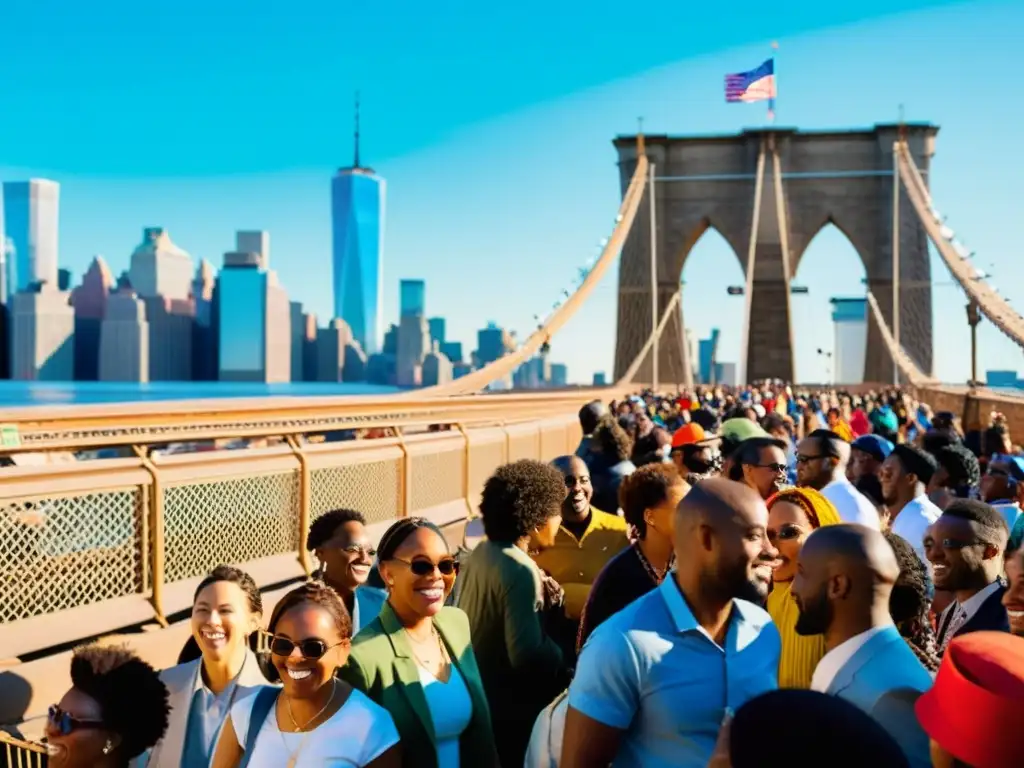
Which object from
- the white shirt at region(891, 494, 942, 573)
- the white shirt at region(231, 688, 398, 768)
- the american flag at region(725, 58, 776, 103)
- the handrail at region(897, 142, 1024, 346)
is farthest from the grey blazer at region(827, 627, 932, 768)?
the american flag at region(725, 58, 776, 103)

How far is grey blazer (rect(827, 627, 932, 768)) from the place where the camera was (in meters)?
2.52

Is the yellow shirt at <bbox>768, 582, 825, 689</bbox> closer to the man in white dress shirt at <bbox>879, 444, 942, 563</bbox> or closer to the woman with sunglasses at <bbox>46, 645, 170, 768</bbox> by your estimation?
the woman with sunglasses at <bbox>46, 645, 170, 768</bbox>

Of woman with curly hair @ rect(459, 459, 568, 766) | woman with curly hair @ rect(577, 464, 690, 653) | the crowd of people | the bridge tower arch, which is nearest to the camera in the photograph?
the crowd of people

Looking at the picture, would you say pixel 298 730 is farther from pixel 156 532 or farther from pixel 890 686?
pixel 156 532

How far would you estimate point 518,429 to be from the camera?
43.1 ft

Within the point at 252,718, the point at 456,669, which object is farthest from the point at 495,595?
the point at 252,718

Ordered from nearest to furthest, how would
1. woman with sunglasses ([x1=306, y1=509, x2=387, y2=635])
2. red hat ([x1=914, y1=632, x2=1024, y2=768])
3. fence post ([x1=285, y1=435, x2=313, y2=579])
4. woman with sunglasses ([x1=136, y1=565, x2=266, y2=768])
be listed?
red hat ([x1=914, y1=632, x2=1024, y2=768]) → woman with sunglasses ([x1=136, y1=565, x2=266, y2=768]) → woman with sunglasses ([x1=306, y1=509, x2=387, y2=635]) → fence post ([x1=285, y1=435, x2=313, y2=579])

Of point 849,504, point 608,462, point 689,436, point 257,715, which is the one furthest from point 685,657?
point 608,462

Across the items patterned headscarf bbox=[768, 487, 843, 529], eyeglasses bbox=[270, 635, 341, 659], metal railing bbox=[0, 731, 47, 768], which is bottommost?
metal railing bbox=[0, 731, 47, 768]

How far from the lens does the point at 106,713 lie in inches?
118

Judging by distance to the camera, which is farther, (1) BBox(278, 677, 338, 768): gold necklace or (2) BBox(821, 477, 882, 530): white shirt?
(2) BBox(821, 477, 882, 530): white shirt

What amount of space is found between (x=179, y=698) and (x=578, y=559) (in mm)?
2131

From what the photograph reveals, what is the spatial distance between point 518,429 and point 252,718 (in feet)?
33.3

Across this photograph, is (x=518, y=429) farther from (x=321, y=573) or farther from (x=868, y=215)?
(x=868, y=215)
